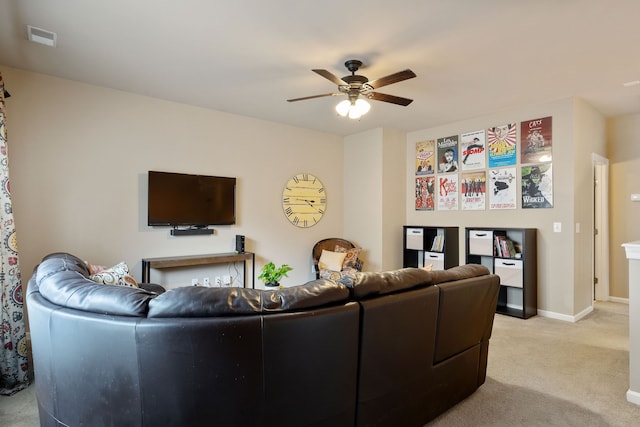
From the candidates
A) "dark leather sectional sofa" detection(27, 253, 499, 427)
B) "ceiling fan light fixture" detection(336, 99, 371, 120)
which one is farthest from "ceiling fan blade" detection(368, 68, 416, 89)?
"dark leather sectional sofa" detection(27, 253, 499, 427)

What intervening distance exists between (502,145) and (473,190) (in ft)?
2.30

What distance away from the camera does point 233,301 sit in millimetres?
1428

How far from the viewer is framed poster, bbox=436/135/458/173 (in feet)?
17.0

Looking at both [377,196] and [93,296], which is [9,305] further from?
[377,196]

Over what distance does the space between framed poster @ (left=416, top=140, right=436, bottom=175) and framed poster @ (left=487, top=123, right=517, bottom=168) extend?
87 centimetres

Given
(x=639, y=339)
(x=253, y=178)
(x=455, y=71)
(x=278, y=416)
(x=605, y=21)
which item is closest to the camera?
(x=278, y=416)

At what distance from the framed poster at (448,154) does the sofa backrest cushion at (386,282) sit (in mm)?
3591

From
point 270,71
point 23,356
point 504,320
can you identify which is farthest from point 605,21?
point 23,356

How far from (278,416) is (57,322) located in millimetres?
1027

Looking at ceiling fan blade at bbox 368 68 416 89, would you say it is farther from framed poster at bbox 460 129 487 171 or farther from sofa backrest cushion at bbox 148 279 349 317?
framed poster at bbox 460 129 487 171

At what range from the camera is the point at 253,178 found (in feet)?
16.4

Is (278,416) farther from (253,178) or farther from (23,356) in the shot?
(253,178)

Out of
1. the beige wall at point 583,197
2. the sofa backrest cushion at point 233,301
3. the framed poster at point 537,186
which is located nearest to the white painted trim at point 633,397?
the beige wall at point 583,197

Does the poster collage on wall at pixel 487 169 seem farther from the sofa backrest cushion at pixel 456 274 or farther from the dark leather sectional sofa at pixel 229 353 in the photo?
the dark leather sectional sofa at pixel 229 353
